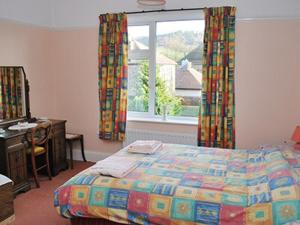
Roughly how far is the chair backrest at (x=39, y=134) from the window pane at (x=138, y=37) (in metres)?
1.74

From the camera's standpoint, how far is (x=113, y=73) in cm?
449

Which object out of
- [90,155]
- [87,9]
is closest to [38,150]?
[90,155]

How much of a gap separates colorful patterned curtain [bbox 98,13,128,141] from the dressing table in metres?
0.72

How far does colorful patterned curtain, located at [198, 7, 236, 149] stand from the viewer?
3.90 meters

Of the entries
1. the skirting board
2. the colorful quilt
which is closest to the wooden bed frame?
the colorful quilt

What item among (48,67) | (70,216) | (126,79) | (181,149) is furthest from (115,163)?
(48,67)

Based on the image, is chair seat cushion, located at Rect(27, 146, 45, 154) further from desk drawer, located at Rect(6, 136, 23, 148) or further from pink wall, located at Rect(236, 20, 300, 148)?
pink wall, located at Rect(236, 20, 300, 148)

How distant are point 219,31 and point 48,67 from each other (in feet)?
9.16

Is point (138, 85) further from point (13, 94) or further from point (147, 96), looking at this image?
point (13, 94)

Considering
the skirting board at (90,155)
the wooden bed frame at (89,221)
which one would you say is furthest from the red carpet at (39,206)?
the skirting board at (90,155)

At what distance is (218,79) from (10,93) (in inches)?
110

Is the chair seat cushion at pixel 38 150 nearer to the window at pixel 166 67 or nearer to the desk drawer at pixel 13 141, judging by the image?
the desk drawer at pixel 13 141

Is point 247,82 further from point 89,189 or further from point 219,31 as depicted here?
point 89,189

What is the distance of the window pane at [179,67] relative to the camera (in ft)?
14.1
